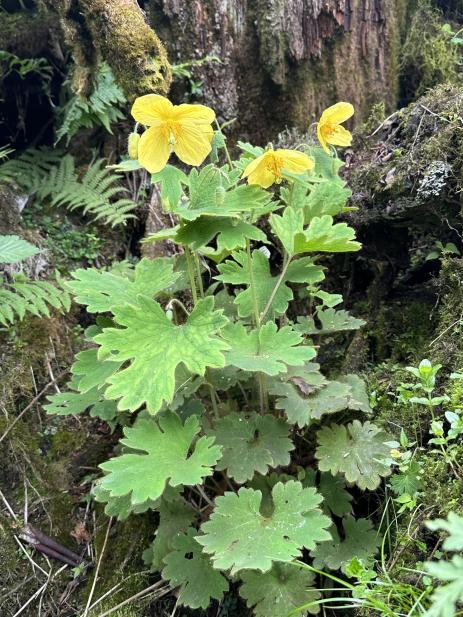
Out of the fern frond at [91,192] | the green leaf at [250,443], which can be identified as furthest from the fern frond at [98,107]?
the green leaf at [250,443]

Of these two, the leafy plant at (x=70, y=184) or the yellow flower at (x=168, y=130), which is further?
the leafy plant at (x=70, y=184)

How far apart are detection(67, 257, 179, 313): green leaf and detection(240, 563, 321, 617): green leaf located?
3.55 feet

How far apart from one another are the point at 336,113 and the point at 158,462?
1.57 metres

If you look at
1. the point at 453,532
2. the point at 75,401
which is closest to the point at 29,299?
the point at 75,401

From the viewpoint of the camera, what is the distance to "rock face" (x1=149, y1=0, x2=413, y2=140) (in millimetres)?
3414

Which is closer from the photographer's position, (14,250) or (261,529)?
(261,529)

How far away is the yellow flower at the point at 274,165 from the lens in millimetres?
1827

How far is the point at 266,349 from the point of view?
6.24 ft

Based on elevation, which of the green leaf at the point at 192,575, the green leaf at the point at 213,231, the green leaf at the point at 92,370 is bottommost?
the green leaf at the point at 192,575

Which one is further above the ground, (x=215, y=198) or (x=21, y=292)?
(x=215, y=198)

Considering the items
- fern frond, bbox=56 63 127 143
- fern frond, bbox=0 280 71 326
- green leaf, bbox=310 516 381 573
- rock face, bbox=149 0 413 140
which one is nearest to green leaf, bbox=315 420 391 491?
green leaf, bbox=310 516 381 573

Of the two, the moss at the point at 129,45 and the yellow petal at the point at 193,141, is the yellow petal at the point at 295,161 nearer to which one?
the yellow petal at the point at 193,141

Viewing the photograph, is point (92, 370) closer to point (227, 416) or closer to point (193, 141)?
point (227, 416)

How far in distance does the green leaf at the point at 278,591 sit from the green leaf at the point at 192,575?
0.11 metres
